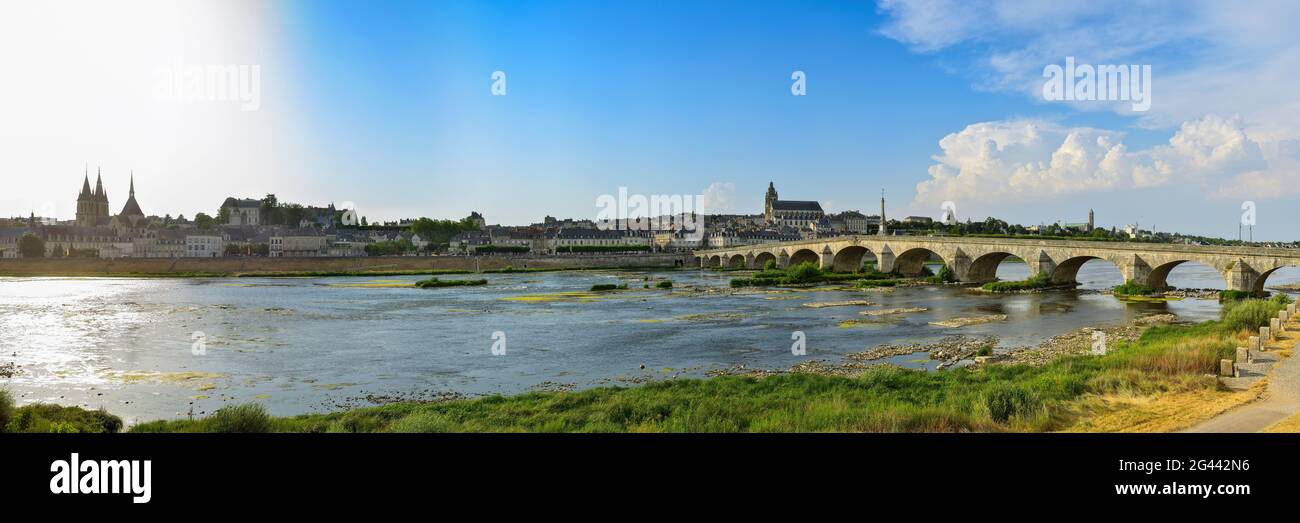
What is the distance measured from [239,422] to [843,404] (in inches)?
394

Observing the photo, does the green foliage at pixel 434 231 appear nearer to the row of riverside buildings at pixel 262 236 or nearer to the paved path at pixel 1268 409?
the row of riverside buildings at pixel 262 236

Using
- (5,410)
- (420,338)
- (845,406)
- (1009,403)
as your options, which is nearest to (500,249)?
(420,338)

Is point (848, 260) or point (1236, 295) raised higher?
point (848, 260)

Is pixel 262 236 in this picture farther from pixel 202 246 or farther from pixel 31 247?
pixel 31 247

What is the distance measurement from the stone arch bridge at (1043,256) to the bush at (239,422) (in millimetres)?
39639

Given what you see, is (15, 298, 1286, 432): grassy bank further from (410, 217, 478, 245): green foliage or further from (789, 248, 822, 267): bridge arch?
(410, 217, 478, 245): green foliage

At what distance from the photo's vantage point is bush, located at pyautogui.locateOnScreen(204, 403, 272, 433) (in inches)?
416

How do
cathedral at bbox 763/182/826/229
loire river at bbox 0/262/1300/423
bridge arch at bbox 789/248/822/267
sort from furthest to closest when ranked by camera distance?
cathedral at bbox 763/182/826/229 < bridge arch at bbox 789/248/822/267 < loire river at bbox 0/262/1300/423

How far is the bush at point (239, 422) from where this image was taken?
416 inches

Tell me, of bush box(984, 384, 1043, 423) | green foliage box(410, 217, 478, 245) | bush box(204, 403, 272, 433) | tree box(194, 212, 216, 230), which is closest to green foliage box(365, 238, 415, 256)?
green foliage box(410, 217, 478, 245)

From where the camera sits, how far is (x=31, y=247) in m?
92.5

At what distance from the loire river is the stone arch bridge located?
2.53 m
